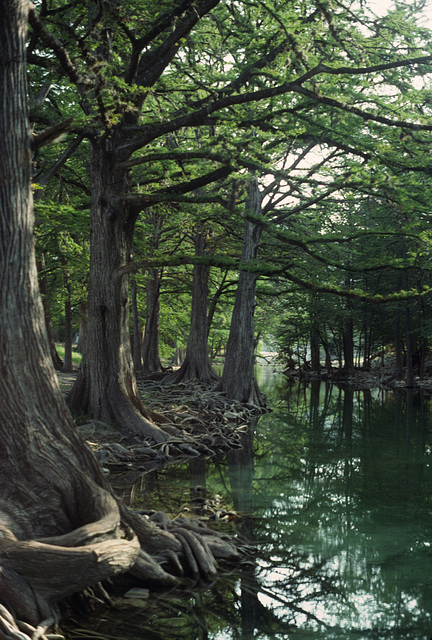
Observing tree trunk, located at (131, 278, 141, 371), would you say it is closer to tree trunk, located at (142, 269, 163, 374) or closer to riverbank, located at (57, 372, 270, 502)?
tree trunk, located at (142, 269, 163, 374)

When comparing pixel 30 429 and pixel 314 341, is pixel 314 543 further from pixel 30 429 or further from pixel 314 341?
pixel 314 341

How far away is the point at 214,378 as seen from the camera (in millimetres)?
23625

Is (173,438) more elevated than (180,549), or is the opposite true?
(173,438)

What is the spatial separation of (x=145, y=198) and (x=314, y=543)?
7.14 m

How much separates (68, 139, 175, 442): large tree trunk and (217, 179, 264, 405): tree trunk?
8.26m

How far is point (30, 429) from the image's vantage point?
4.89 meters

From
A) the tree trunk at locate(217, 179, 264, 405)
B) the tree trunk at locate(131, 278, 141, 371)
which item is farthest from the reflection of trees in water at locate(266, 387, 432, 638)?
the tree trunk at locate(131, 278, 141, 371)

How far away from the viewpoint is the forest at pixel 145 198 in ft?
15.9

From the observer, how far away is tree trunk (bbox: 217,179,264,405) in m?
20.6

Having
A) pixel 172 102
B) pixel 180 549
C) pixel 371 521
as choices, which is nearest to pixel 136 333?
pixel 172 102

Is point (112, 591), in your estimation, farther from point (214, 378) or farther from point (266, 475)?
point (214, 378)

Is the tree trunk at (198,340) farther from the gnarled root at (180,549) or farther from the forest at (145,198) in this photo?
the gnarled root at (180,549)

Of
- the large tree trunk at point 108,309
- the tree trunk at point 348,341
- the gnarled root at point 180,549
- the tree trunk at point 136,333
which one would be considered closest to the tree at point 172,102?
the large tree trunk at point 108,309

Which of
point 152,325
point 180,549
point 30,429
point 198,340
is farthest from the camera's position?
point 152,325
